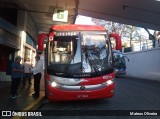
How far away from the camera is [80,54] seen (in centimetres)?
1109

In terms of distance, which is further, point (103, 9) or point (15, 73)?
point (103, 9)

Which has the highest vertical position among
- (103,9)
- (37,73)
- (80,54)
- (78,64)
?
(103,9)

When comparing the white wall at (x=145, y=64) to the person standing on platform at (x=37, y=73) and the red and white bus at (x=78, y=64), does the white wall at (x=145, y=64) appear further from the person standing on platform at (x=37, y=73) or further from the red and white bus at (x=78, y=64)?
the red and white bus at (x=78, y=64)

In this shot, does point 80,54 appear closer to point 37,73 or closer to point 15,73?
point 37,73

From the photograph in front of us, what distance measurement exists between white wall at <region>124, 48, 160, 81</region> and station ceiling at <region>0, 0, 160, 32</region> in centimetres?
378

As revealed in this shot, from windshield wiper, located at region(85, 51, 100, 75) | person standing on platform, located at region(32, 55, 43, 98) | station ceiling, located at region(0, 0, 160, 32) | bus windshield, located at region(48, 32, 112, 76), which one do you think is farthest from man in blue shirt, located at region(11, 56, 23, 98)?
station ceiling, located at region(0, 0, 160, 32)

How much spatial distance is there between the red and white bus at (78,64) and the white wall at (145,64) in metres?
19.5

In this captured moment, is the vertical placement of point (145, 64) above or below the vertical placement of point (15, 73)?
above

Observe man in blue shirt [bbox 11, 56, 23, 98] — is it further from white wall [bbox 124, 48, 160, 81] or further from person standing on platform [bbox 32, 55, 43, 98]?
white wall [bbox 124, 48, 160, 81]

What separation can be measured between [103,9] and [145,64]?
12.4 meters

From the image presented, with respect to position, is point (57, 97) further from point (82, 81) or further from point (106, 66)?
point (106, 66)

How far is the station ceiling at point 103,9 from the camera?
19484 mm

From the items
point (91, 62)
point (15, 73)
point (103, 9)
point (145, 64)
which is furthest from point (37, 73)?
point (145, 64)

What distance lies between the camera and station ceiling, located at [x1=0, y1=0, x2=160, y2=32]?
1948 cm
